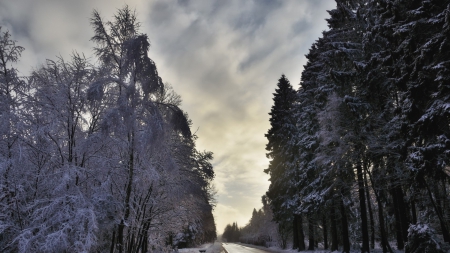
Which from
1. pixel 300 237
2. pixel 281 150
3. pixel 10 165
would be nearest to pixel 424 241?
pixel 10 165

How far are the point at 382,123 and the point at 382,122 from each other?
7 cm

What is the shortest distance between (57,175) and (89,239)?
7.46 ft

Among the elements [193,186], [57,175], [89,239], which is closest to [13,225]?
[57,175]

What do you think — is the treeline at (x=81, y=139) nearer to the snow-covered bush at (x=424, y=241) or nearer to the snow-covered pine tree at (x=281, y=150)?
the snow-covered bush at (x=424, y=241)

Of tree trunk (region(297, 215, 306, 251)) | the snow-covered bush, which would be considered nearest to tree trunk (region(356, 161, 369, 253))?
the snow-covered bush

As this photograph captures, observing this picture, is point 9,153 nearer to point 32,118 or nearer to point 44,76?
point 32,118

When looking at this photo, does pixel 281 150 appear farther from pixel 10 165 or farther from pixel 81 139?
pixel 10 165

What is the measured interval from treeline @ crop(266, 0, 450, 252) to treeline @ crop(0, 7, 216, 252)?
8764mm

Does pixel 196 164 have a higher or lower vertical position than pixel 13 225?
higher

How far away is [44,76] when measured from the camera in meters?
9.26

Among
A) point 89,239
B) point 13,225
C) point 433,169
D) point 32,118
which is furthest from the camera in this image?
point 433,169

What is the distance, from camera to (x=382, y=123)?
48.7ft

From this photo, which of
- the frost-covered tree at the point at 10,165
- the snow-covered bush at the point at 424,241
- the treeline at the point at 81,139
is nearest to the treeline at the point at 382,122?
the snow-covered bush at the point at 424,241

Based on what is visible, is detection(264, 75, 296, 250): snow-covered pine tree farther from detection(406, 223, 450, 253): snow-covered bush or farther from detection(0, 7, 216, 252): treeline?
detection(0, 7, 216, 252): treeline
